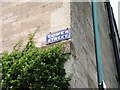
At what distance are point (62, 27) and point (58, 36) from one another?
0.14 meters

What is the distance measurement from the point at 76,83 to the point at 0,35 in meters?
1.37

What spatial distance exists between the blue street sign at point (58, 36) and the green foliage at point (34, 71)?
38cm

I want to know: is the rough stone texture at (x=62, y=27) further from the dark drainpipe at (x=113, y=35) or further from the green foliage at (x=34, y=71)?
the dark drainpipe at (x=113, y=35)

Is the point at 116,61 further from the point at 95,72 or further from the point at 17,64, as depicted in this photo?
the point at 17,64

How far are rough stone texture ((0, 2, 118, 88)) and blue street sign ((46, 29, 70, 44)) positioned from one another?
65 millimetres

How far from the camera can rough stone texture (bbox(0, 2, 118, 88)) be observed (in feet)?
12.2

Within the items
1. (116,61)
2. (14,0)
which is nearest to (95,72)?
(14,0)

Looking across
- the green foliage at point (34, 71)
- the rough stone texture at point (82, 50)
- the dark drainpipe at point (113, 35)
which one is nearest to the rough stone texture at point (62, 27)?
the rough stone texture at point (82, 50)

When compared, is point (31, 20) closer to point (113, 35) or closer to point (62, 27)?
point (62, 27)

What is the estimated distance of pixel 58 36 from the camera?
378 cm

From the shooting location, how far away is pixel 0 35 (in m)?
4.34

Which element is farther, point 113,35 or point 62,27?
point 113,35

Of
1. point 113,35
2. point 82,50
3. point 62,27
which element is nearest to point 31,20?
point 62,27

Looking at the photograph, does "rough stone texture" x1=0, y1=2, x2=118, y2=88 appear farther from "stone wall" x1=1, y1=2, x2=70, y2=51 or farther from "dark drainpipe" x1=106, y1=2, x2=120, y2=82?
"dark drainpipe" x1=106, y1=2, x2=120, y2=82
